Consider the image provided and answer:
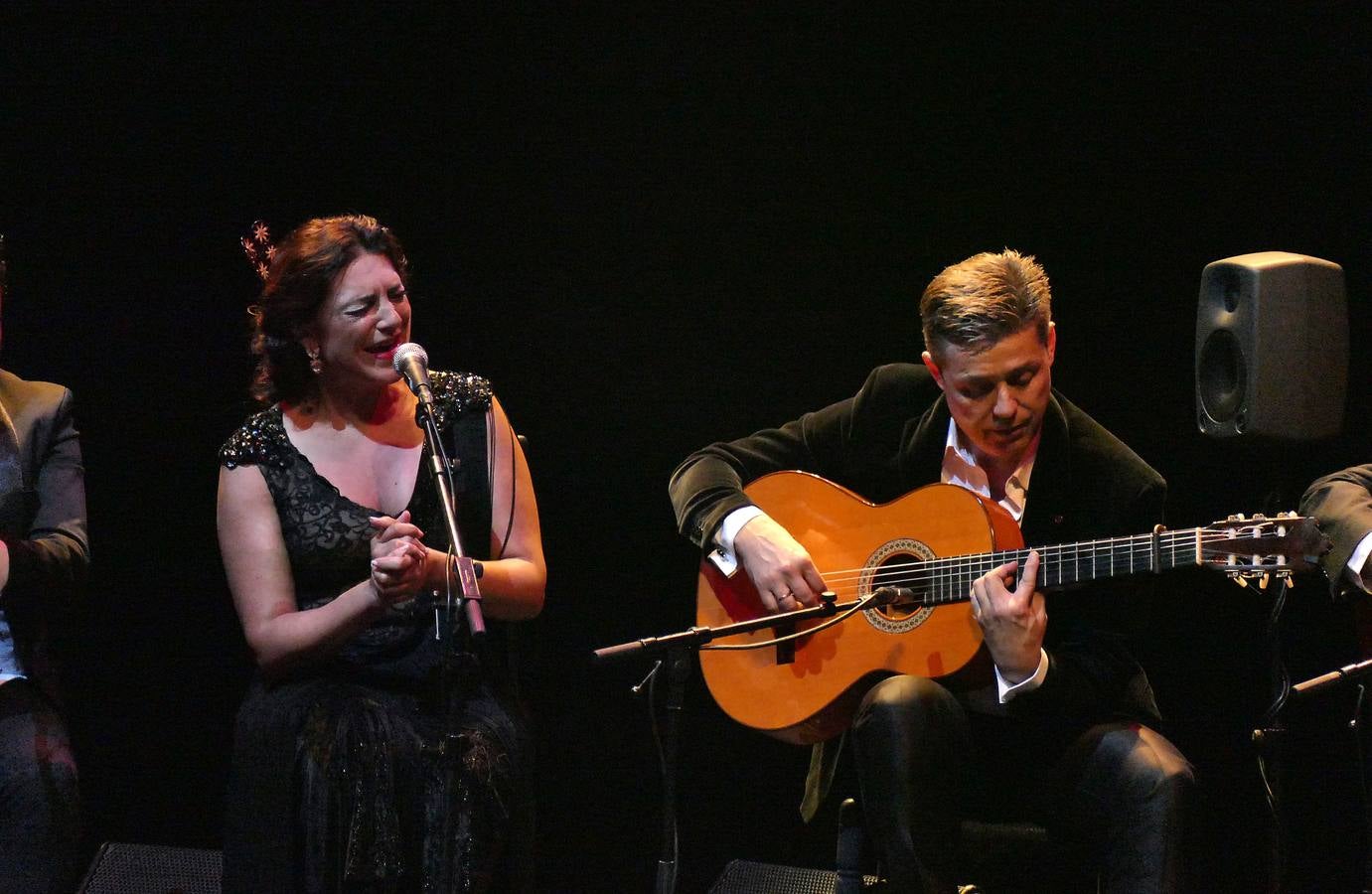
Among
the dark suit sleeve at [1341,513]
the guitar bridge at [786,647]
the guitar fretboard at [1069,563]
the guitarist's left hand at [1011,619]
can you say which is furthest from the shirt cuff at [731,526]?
the dark suit sleeve at [1341,513]

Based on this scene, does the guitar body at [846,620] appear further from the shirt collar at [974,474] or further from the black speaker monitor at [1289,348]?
the black speaker monitor at [1289,348]

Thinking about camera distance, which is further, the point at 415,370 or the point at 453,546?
the point at 415,370

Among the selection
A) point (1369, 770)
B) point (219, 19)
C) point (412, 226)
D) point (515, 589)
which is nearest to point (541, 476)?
point (412, 226)

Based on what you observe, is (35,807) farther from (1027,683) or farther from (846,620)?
(1027,683)

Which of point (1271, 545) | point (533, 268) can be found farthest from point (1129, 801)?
point (533, 268)

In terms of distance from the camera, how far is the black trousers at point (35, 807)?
3.14 metres

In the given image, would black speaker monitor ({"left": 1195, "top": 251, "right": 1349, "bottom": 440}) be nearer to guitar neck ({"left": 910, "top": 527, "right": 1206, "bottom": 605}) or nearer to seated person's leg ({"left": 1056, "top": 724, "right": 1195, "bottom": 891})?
guitar neck ({"left": 910, "top": 527, "right": 1206, "bottom": 605})

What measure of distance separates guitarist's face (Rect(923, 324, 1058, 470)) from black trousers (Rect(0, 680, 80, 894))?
219 centimetres

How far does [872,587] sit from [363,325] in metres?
1.36

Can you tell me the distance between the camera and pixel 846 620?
3.36 meters

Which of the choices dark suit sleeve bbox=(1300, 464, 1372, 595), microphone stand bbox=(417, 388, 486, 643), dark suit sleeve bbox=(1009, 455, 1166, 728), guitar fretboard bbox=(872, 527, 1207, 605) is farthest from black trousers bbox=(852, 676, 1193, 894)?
microphone stand bbox=(417, 388, 486, 643)

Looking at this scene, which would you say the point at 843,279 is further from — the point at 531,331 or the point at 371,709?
the point at 371,709

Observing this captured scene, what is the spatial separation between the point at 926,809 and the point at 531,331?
7.20 ft

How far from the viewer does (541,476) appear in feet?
14.9
